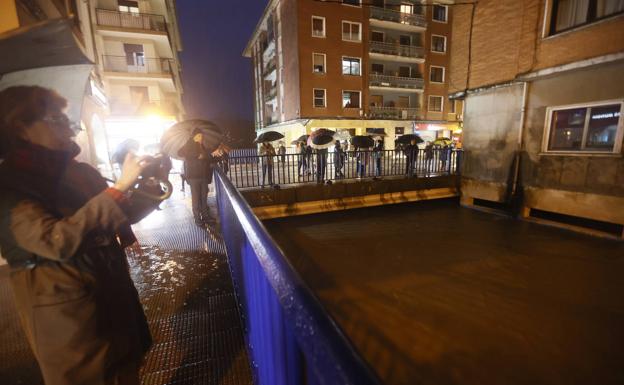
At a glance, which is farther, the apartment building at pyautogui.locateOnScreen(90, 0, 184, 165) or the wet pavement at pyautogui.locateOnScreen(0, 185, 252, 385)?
the apartment building at pyautogui.locateOnScreen(90, 0, 184, 165)

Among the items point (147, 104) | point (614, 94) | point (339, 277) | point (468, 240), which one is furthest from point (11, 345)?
point (147, 104)

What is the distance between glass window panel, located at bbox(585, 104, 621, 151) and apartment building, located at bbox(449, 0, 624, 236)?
21mm

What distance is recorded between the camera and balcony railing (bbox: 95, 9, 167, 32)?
17938 millimetres

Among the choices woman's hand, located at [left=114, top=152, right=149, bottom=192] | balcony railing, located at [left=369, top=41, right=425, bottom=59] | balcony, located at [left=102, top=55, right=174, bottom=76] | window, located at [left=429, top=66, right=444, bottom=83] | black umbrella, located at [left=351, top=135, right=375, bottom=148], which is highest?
balcony railing, located at [left=369, top=41, right=425, bottom=59]

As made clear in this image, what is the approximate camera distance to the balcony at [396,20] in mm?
26672

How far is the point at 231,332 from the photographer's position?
9.16ft

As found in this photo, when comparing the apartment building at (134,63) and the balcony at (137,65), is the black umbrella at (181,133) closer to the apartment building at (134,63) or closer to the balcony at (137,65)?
the apartment building at (134,63)

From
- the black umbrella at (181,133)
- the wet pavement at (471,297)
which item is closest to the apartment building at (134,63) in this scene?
the black umbrella at (181,133)

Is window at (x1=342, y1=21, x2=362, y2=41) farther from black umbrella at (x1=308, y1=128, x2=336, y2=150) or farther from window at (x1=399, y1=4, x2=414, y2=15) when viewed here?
black umbrella at (x1=308, y1=128, x2=336, y2=150)

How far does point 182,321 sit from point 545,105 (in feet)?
36.7

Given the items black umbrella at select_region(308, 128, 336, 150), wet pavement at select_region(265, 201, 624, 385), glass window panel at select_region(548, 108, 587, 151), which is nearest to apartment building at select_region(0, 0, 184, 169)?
black umbrella at select_region(308, 128, 336, 150)

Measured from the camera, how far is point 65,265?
1383mm

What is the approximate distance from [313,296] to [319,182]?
30.2 ft

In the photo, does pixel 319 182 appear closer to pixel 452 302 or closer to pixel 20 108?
pixel 452 302
